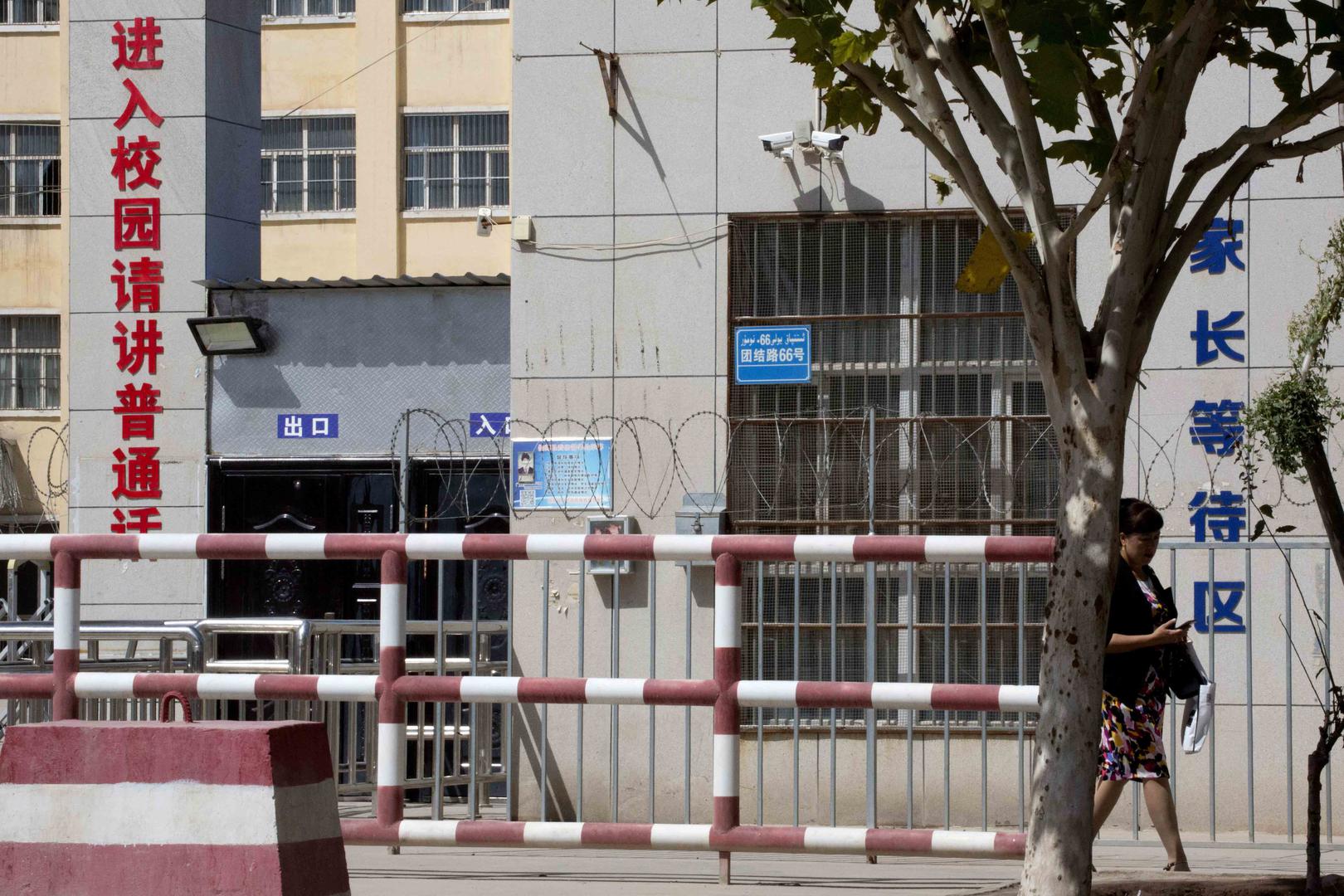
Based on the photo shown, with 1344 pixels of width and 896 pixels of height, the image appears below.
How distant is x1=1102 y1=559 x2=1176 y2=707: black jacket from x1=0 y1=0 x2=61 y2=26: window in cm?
2336

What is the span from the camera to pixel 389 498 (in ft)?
55.0

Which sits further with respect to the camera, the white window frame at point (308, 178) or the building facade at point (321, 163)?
the white window frame at point (308, 178)

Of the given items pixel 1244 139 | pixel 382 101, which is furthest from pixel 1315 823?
pixel 382 101

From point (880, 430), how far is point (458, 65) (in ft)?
60.5

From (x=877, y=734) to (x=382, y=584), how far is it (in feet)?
16.7

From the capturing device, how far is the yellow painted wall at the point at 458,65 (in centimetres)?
2811

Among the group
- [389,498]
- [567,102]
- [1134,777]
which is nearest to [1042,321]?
[1134,777]

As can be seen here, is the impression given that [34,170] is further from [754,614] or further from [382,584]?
[382,584]

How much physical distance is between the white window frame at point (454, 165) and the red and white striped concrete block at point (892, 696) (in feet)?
71.9

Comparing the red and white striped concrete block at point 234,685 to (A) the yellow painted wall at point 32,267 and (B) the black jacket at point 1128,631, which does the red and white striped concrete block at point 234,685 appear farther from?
(A) the yellow painted wall at point 32,267

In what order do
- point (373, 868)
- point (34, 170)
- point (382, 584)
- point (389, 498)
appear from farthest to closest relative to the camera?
1. point (34, 170)
2. point (389, 498)
3. point (373, 868)
4. point (382, 584)

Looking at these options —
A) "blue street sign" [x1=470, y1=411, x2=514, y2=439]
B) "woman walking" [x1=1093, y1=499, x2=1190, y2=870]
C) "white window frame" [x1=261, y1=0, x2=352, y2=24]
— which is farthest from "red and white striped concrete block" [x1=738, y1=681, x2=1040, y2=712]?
"white window frame" [x1=261, y1=0, x2=352, y2=24]

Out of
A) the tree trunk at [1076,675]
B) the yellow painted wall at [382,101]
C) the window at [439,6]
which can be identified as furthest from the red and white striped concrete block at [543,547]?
the window at [439,6]

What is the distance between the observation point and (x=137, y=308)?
1727cm
